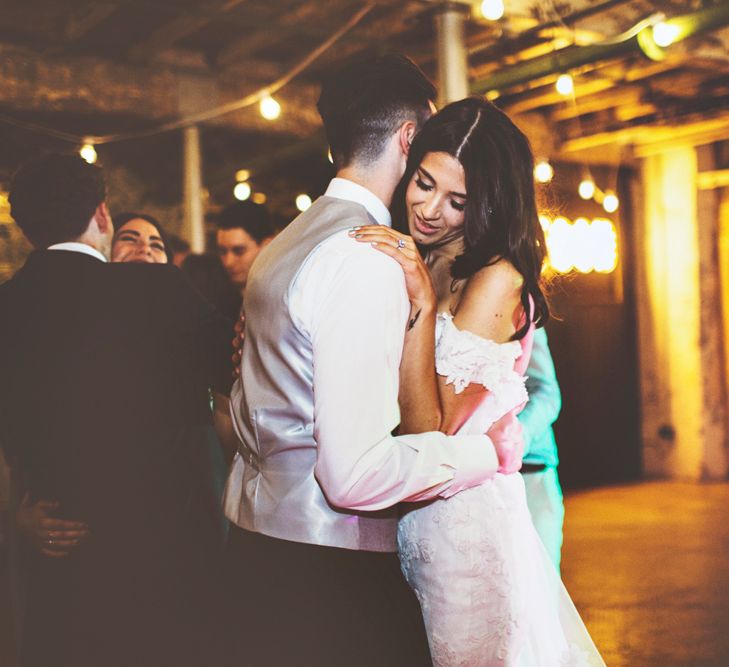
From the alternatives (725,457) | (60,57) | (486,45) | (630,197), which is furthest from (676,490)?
(60,57)

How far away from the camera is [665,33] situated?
426 cm

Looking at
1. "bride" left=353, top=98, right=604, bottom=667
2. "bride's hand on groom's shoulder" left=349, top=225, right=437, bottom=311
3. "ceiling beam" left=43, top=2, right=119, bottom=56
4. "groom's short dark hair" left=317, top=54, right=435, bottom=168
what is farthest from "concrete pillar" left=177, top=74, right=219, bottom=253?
"bride's hand on groom's shoulder" left=349, top=225, right=437, bottom=311

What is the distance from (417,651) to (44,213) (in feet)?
4.29

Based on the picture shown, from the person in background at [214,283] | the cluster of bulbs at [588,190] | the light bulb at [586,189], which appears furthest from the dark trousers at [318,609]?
the light bulb at [586,189]

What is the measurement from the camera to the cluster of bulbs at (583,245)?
7.31m

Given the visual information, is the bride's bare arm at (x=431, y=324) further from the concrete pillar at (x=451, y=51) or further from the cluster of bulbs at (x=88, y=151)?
the cluster of bulbs at (x=88, y=151)

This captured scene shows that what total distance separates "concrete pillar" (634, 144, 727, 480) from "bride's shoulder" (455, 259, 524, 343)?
655 cm

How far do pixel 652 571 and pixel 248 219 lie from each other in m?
3.13

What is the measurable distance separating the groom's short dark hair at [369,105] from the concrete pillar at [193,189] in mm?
4780

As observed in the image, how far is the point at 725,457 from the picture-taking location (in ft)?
26.6

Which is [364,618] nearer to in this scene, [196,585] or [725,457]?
[196,585]

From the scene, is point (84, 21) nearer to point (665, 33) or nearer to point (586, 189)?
point (665, 33)

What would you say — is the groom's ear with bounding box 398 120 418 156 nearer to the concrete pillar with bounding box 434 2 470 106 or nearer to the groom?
the groom

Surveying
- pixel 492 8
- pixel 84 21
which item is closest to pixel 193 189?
pixel 84 21
